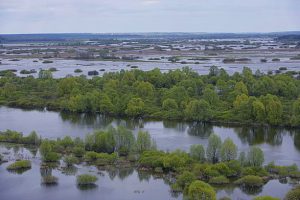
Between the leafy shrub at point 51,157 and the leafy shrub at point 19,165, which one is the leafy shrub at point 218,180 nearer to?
the leafy shrub at point 51,157

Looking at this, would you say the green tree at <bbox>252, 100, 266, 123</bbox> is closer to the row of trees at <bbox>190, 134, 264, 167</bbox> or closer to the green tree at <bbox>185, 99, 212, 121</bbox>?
the green tree at <bbox>185, 99, 212, 121</bbox>

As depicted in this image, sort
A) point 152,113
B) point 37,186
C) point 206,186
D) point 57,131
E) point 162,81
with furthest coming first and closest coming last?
point 162,81 → point 152,113 → point 57,131 → point 37,186 → point 206,186

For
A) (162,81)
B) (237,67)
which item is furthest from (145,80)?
(237,67)

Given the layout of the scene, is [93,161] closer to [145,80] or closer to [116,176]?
[116,176]

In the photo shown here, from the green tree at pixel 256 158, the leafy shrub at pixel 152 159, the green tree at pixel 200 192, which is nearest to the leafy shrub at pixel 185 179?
the green tree at pixel 200 192

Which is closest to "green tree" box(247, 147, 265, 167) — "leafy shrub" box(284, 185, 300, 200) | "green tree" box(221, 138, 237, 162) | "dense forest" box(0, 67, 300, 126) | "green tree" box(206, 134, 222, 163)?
"green tree" box(221, 138, 237, 162)
